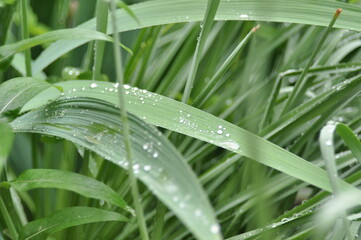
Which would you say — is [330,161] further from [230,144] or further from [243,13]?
[243,13]

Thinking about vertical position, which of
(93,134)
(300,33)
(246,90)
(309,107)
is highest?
(300,33)

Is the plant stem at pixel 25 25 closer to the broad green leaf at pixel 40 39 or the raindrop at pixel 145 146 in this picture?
the broad green leaf at pixel 40 39

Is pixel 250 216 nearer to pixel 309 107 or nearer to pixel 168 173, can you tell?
pixel 309 107

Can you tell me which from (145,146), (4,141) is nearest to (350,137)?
(145,146)

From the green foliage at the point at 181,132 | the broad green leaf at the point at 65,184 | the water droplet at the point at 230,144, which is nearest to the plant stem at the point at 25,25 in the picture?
the green foliage at the point at 181,132

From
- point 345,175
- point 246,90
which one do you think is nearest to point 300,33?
point 246,90

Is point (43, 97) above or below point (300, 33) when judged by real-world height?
below

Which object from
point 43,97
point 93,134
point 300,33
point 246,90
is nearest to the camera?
point 93,134
